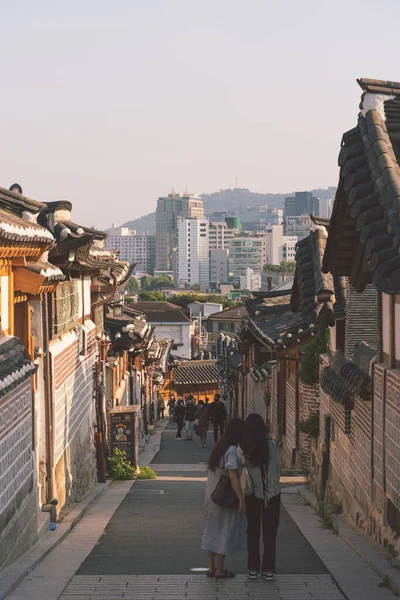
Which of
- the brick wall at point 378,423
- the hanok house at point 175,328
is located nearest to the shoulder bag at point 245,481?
the brick wall at point 378,423

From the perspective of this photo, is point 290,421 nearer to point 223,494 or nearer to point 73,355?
point 73,355

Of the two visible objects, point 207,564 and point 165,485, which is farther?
point 165,485

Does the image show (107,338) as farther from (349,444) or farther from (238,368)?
(238,368)

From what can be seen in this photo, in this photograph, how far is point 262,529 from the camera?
10.9 metres

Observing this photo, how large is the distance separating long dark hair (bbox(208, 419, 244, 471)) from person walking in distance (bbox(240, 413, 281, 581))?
72 millimetres

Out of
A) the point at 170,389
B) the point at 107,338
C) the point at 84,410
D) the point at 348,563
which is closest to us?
the point at 348,563

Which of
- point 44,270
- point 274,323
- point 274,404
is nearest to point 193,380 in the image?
point 274,404

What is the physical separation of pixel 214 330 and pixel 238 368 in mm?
67688

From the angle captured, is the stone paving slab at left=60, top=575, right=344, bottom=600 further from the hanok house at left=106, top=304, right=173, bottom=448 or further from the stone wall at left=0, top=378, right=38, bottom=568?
the hanok house at left=106, top=304, right=173, bottom=448

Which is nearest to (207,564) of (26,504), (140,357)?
(26,504)

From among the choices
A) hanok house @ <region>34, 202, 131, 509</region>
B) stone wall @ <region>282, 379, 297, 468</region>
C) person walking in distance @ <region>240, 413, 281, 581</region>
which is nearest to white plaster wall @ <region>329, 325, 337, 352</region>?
hanok house @ <region>34, 202, 131, 509</region>

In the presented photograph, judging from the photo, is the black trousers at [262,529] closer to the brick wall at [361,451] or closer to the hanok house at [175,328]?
the brick wall at [361,451]

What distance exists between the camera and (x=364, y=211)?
9984mm

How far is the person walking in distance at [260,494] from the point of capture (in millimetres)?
10727
